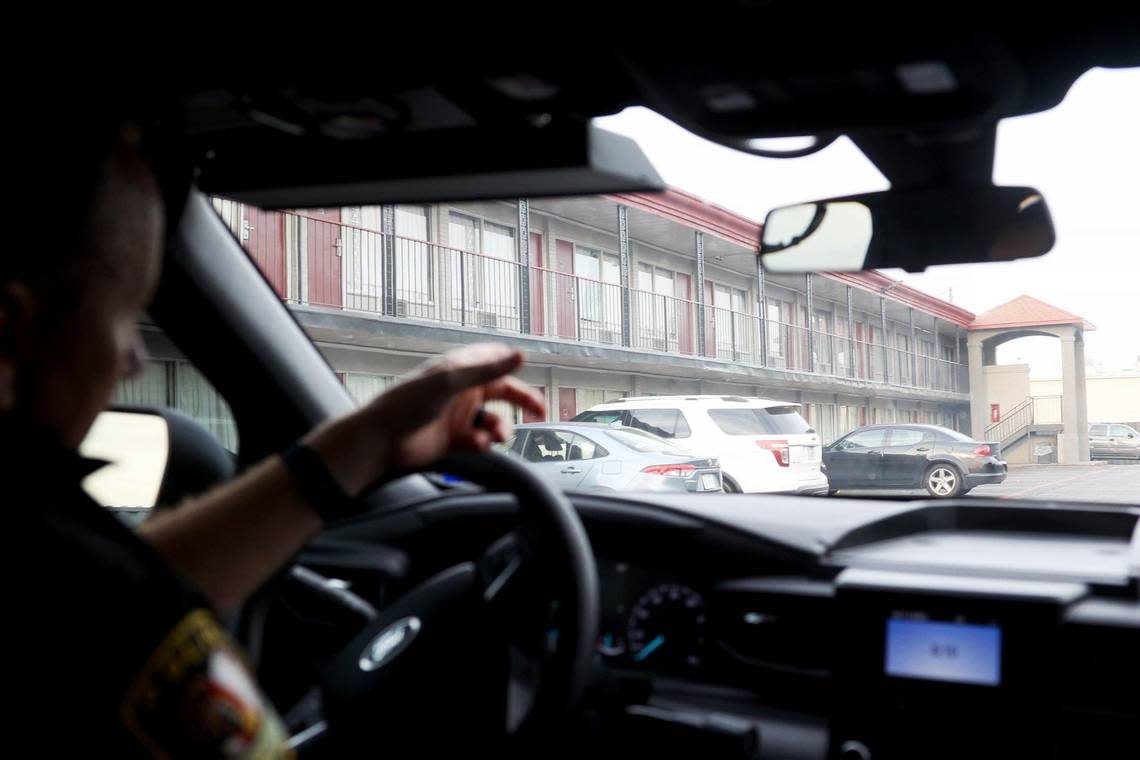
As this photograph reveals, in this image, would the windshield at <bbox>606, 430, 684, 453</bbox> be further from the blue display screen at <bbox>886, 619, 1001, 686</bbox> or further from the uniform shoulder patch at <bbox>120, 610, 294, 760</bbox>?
the uniform shoulder patch at <bbox>120, 610, 294, 760</bbox>

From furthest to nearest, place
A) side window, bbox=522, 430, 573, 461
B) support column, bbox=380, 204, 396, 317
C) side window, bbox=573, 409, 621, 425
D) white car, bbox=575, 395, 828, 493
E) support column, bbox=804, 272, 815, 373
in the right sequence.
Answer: support column, bbox=380, 204, 396, 317, side window, bbox=573, 409, 621, 425, white car, bbox=575, 395, 828, 493, support column, bbox=804, 272, 815, 373, side window, bbox=522, 430, 573, 461

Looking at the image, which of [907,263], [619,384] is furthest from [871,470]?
[619,384]

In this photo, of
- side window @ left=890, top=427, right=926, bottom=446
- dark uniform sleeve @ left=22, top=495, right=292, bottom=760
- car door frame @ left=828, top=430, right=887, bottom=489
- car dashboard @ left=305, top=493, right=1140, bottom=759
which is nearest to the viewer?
dark uniform sleeve @ left=22, top=495, right=292, bottom=760

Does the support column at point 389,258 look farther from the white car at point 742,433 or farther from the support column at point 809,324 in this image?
the support column at point 809,324

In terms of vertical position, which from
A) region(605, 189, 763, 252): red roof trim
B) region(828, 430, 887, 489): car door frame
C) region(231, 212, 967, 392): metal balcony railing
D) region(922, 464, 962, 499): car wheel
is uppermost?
region(605, 189, 763, 252): red roof trim

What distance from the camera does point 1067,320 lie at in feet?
15.6

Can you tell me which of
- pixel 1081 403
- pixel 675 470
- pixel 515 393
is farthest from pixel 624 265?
pixel 515 393

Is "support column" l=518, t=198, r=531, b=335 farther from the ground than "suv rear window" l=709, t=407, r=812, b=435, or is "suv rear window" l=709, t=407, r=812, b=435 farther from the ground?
"support column" l=518, t=198, r=531, b=335

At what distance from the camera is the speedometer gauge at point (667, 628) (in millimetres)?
2135

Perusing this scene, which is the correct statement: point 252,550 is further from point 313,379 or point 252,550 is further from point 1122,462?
A: point 1122,462

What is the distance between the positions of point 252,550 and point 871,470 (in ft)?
17.3

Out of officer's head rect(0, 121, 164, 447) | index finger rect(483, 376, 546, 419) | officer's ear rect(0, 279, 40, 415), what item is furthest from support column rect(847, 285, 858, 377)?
officer's ear rect(0, 279, 40, 415)

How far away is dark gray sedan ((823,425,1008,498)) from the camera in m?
6.04

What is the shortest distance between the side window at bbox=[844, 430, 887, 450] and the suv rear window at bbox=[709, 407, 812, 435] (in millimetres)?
2908
